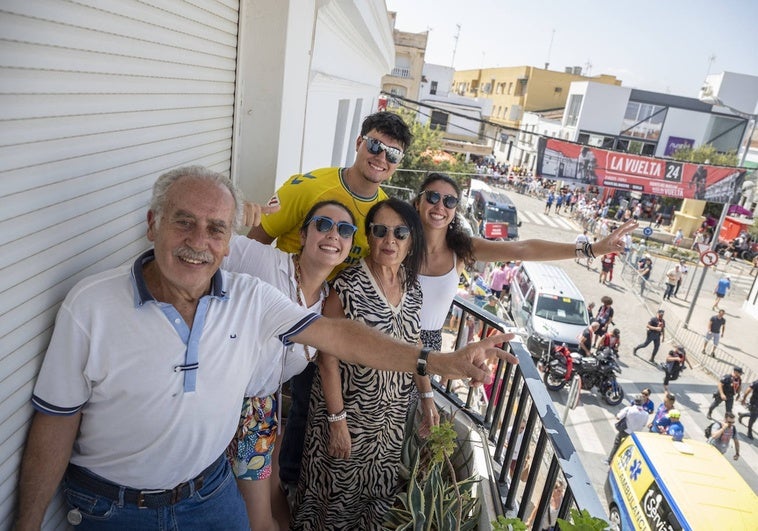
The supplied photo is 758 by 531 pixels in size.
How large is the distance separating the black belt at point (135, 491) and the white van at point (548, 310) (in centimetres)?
1096

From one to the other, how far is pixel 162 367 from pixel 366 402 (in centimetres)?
108

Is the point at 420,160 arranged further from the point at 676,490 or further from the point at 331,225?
the point at 331,225

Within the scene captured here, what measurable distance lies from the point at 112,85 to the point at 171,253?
66 centimetres

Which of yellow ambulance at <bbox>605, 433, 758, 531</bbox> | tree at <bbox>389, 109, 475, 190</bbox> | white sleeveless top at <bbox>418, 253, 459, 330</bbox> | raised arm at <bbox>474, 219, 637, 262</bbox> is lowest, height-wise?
yellow ambulance at <bbox>605, 433, 758, 531</bbox>

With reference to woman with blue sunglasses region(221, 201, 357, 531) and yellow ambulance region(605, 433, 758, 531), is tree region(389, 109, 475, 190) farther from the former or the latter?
woman with blue sunglasses region(221, 201, 357, 531)

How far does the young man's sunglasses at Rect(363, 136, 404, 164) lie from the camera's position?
2.79 m

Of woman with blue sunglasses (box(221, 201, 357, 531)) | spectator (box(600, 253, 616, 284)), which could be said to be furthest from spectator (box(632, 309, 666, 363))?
woman with blue sunglasses (box(221, 201, 357, 531))

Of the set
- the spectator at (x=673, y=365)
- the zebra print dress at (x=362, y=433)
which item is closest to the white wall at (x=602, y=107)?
the spectator at (x=673, y=365)

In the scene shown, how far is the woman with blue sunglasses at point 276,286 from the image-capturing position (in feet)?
7.18

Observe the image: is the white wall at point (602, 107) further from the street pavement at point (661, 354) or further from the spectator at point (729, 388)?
the spectator at point (729, 388)

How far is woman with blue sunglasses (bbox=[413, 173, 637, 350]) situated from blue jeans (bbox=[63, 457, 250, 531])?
1.34 m

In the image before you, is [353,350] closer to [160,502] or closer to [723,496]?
[160,502]

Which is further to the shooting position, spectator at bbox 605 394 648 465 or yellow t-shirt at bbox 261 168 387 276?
spectator at bbox 605 394 648 465

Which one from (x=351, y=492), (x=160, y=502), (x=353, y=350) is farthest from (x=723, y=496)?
(x=160, y=502)
